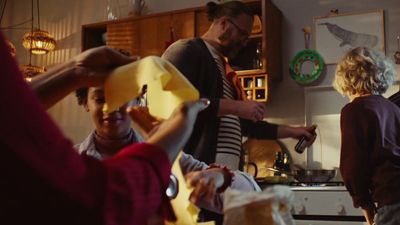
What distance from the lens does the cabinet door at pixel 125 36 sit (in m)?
4.07

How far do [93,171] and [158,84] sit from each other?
23 centimetres

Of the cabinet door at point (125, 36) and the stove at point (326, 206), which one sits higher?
the cabinet door at point (125, 36)

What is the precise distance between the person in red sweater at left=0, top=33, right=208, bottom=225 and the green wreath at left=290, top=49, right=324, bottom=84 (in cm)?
318

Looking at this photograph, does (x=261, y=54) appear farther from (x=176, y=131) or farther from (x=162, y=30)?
(x=176, y=131)

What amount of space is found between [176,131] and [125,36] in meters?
3.55

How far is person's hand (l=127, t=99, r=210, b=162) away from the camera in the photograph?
640mm

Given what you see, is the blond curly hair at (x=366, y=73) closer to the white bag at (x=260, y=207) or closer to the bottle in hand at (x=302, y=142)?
the bottle in hand at (x=302, y=142)

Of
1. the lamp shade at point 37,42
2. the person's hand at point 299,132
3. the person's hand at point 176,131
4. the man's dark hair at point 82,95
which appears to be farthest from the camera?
the lamp shade at point 37,42

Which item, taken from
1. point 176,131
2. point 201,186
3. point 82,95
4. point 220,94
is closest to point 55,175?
point 176,131

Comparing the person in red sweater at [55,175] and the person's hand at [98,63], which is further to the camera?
the person's hand at [98,63]

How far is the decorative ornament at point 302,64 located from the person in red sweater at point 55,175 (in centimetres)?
318

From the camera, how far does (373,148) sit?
2.00 metres

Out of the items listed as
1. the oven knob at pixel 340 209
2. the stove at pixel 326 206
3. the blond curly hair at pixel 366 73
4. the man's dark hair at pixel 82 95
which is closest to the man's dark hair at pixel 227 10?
the blond curly hair at pixel 366 73

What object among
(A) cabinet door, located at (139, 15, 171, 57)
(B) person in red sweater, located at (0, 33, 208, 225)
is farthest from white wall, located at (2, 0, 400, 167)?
(B) person in red sweater, located at (0, 33, 208, 225)
